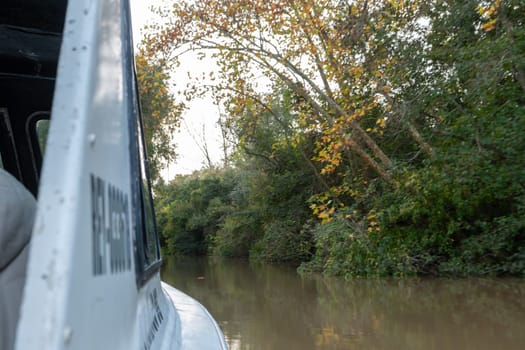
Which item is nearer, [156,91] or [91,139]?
[91,139]

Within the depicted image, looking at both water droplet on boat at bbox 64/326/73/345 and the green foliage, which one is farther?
the green foliage

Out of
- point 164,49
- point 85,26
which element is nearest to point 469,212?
point 164,49

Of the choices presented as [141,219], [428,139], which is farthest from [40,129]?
[428,139]

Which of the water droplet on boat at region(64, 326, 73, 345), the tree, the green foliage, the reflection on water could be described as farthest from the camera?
the tree

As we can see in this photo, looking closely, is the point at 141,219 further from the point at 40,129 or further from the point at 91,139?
the point at 40,129

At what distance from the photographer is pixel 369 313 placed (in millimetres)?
10148

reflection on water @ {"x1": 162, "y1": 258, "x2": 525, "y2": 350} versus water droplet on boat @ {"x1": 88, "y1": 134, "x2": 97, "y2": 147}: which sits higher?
water droplet on boat @ {"x1": 88, "y1": 134, "x2": 97, "y2": 147}

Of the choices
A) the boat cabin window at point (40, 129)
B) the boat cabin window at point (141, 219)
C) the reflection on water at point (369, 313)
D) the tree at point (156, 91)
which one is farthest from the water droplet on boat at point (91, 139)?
the tree at point (156, 91)

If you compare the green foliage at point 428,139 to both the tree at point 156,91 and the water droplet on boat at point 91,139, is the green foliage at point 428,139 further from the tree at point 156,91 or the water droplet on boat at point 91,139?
the water droplet on boat at point 91,139

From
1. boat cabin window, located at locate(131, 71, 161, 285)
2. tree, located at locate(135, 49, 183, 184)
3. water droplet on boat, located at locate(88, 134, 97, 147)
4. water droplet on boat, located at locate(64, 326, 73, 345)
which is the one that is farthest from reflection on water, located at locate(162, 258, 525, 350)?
water droplet on boat, located at locate(64, 326, 73, 345)

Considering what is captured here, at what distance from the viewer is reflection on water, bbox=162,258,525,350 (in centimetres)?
793

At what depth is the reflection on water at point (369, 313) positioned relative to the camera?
7934 millimetres

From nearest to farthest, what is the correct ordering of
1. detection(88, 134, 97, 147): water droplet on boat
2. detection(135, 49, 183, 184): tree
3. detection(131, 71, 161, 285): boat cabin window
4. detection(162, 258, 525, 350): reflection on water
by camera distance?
detection(88, 134, 97, 147): water droplet on boat, detection(131, 71, 161, 285): boat cabin window, detection(162, 258, 525, 350): reflection on water, detection(135, 49, 183, 184): tree

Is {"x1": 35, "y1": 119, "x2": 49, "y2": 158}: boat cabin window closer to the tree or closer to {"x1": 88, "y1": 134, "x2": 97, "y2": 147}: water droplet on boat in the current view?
{"x1": 88, "y1": 134, "x2": 97, "y2": 147}: water droplet on boat
